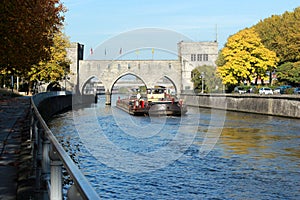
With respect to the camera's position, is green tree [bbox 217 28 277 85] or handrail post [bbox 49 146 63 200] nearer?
handrail post [bbox 49 146 63 200]

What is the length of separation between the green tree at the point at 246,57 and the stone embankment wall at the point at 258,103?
24.7 ft

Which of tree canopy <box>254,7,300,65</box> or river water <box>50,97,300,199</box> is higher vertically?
tree canopy <box>254,7,300,65</box>

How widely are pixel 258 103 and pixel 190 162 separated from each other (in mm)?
30043

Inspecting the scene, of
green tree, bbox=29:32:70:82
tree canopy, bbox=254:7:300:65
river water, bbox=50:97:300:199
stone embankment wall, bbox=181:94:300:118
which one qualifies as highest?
tree canopy, bbox=254:7:300:65

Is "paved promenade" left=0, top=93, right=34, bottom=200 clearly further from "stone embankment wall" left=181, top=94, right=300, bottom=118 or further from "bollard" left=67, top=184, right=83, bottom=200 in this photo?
"stone embankment wall" left=181, top=94, right=300, bottom=118

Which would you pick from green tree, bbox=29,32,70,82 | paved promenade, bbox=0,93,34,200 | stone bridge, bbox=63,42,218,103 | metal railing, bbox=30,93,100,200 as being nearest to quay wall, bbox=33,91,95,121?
green tree, bbox=29,32,70,82

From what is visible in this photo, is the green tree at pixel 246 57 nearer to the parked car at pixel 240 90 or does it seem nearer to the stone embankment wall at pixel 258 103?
the parked car at pixel 240 90

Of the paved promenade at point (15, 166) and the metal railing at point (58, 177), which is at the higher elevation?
the metal railing at point (58, 177)

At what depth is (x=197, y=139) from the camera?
83.8ft

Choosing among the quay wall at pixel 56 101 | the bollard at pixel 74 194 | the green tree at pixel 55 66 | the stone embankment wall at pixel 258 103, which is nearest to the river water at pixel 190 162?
the quay wall at pixel 56 101

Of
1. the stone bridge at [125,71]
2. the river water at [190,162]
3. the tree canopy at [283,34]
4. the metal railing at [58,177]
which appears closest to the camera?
the metal railing at [58,177]

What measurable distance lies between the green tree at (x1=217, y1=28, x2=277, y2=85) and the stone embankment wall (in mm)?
7521

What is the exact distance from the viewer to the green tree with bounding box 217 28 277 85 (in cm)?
6919

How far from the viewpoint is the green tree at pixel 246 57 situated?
6919cm
